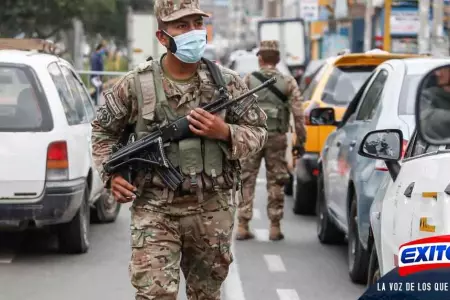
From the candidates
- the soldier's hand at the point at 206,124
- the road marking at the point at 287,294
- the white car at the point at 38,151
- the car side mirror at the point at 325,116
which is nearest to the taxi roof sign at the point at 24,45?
the white car at the point at 38,151

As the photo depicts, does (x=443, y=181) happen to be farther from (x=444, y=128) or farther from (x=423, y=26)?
(x=423, y=26)

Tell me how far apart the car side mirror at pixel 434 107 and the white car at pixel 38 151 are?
4.76m

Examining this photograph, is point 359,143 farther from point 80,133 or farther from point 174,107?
point 174,107

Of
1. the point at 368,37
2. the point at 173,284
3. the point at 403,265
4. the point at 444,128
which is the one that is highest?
the point at 444,128

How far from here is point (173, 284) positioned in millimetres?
5285

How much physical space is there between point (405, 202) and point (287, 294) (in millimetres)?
→ 3462

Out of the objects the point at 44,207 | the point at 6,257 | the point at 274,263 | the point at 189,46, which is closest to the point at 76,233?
the point at 6,257

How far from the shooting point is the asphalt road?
27.5 ft

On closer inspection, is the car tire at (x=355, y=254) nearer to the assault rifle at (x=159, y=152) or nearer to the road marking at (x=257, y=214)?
the assault rifle at (x=159, y=152)

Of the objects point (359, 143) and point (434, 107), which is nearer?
point (434, 107)

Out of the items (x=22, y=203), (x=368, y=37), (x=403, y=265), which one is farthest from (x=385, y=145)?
(x=368, y=37)

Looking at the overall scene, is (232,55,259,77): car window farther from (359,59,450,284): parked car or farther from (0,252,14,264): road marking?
(359,59,450,284): parked car

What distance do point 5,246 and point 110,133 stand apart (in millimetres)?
5167

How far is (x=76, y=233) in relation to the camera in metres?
9.74
